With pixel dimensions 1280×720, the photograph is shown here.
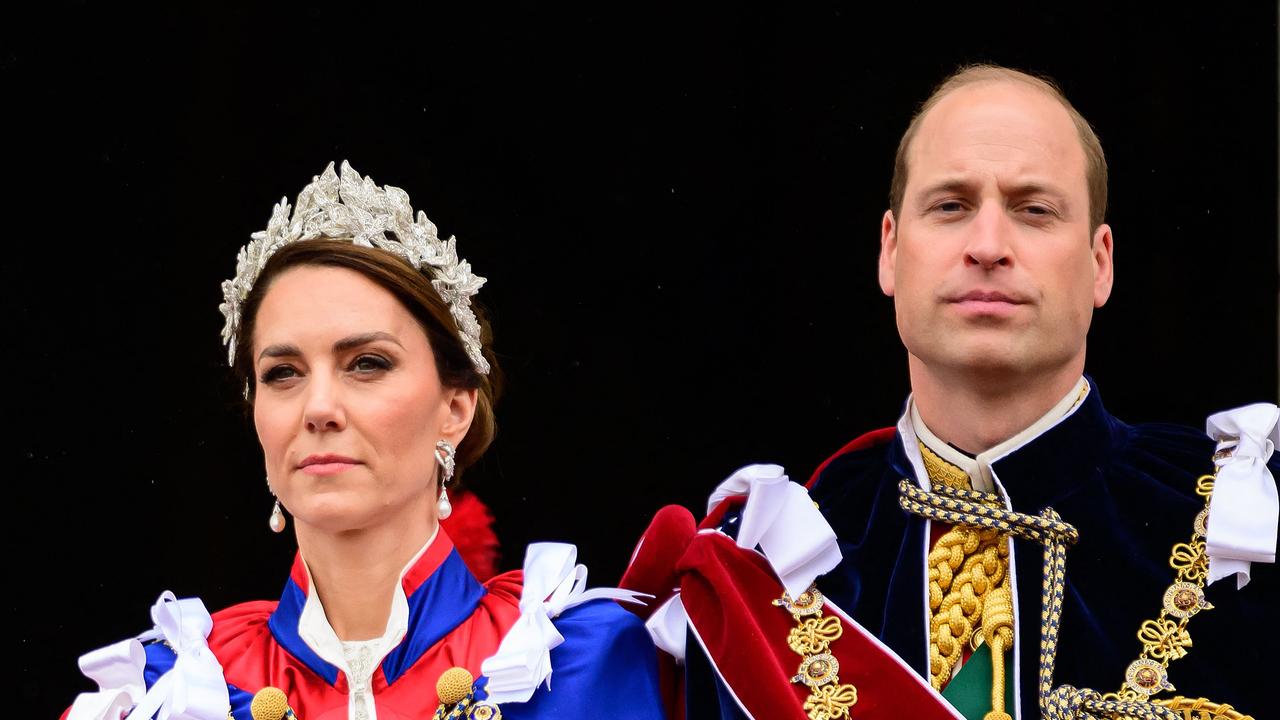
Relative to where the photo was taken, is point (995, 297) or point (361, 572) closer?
point (995, 297)

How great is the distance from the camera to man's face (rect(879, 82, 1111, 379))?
2.93 metres

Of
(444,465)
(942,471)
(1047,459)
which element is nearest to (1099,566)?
(1047,459)

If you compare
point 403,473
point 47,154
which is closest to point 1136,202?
point 403,473

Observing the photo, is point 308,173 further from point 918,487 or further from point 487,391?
point 918,487

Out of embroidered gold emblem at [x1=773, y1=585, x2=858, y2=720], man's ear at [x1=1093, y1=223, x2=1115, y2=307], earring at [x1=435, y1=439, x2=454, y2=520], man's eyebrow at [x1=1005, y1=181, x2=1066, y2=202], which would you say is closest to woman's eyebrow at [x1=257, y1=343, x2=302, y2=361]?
earring at [x1=435, y1=439, x2=454, y2=520]

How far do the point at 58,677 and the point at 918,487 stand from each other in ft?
7.39

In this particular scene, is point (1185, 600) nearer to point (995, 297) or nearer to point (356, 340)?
point (995, 297)

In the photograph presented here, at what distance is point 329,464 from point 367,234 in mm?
455

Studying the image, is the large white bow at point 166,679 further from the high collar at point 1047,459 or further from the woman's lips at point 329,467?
the high collar at point 1047,459

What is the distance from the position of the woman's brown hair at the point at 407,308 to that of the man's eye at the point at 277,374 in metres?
0.12

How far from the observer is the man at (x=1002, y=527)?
9.30ft

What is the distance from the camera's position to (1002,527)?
2.95m

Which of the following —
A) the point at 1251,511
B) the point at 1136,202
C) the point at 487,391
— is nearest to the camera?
the point at 1251,511

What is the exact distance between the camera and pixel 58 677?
423 centimetres
